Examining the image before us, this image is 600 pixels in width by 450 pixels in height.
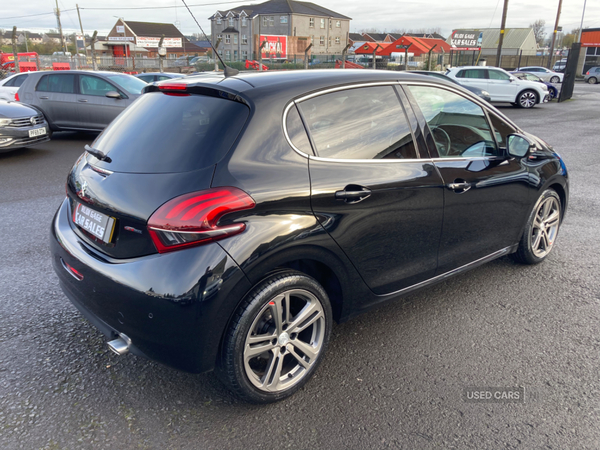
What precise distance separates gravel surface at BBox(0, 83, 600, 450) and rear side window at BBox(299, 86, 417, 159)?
1.23 metres

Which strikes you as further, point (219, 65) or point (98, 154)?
point (219, 65)

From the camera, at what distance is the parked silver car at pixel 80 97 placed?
10.7 meters

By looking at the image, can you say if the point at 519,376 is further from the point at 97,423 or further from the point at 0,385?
the point at 0,385

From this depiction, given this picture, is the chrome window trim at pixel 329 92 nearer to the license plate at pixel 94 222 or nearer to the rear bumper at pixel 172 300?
the rear bumper at pixel 172 300

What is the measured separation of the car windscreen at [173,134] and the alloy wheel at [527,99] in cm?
2075

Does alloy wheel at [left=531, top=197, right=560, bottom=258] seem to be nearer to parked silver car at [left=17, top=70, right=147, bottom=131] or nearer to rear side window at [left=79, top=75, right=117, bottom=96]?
parked silver car at [left=17, top=70, right=147, bottom=131]

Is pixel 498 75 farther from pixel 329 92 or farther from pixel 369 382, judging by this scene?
pixel 369 382

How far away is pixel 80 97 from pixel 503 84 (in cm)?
1695

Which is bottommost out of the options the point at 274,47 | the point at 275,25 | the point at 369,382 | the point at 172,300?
the point at 369,382

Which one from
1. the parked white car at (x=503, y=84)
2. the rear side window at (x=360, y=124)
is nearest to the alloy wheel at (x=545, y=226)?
the rear side window at (x=360, y=124)

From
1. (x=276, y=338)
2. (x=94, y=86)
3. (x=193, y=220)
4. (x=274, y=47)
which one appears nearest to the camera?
(x=193, y=220)

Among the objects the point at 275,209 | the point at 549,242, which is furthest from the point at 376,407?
the point at 549,242

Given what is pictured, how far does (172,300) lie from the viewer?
2.08m

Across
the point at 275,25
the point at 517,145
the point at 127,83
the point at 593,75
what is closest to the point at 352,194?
the point at 517,145
